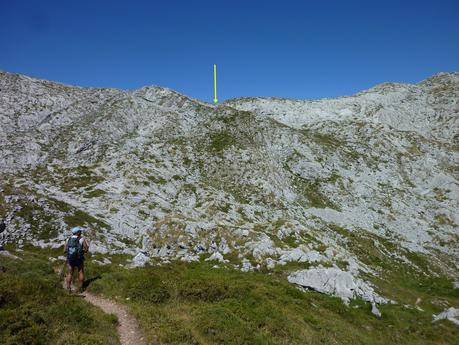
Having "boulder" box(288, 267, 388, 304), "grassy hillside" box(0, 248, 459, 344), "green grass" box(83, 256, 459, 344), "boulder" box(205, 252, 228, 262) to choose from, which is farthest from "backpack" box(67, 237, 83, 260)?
"boulder" box(288, 267, 388, 304)

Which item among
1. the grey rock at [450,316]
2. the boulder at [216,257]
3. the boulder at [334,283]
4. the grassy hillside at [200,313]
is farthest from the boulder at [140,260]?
the grey rock at [450,316]

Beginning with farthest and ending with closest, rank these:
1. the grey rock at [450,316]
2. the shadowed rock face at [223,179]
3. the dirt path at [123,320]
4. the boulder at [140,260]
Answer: the shadowed rock face at [223,179]
the boulder at [140,260]
the grey rock at [450,316]
the dirt path at [123,320]

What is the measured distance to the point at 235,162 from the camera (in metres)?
63.1

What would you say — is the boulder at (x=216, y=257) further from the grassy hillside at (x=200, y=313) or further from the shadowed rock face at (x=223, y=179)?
the grassy hillside at (x=200, y=313)

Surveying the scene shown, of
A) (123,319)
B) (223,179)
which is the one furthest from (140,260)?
(223,179)

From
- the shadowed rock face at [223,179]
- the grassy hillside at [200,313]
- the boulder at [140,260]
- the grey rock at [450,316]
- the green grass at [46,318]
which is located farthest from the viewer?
the shadowed rock face at [223,179]

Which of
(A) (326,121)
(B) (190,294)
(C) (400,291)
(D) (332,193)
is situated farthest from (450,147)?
(B) (190,294)

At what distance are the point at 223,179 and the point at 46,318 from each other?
4598cm

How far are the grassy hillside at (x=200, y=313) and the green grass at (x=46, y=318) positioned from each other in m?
0.04

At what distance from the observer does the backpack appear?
18.5 m

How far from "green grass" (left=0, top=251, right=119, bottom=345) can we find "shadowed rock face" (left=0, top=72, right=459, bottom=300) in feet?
58.6

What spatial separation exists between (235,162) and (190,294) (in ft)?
144

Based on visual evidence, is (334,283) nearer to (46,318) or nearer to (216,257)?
(216,257)

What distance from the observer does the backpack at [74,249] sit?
18.5m
